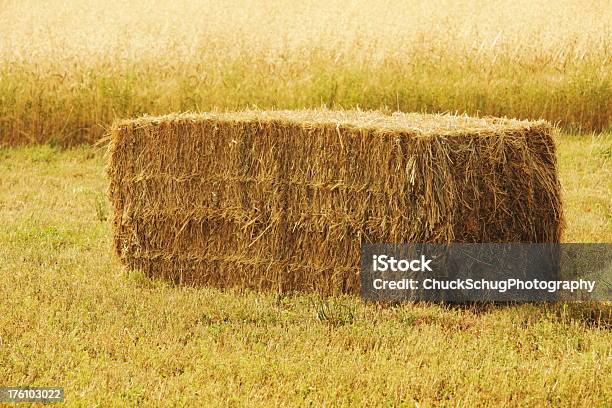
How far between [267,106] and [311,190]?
6013mm

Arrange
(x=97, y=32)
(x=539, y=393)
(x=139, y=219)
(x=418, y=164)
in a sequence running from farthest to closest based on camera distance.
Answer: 1. (x=97, y=32)
2. (x=139, y=219)
3. (x=418, y=164)
4. (x=539, y=393)

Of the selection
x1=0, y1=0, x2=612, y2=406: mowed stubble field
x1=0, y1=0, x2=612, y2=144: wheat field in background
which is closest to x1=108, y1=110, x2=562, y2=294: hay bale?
x1=0, y1=0, x2=612, y2=406: mowed stubble field

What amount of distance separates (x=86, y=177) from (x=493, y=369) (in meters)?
6.95

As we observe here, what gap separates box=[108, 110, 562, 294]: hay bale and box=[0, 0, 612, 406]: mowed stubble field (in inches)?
10.9

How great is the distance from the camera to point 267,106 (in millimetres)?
12102

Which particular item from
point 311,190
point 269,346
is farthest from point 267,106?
point 269,346

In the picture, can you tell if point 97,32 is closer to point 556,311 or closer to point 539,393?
point 556,311

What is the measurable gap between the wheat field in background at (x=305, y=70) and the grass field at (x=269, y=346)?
4801 mm

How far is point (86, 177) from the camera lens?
1071 cm

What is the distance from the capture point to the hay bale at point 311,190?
A: 19.3 ft

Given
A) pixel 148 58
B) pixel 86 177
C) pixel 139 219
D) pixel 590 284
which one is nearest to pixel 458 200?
pixel 590 284

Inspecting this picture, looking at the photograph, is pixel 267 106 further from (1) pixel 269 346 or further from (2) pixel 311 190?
(1) pixel 269 346

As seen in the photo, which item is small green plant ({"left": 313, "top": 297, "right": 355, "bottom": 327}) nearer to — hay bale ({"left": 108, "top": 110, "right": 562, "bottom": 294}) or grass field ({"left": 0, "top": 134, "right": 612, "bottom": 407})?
grass field ({"left": 0, "top": 134, "right": 612, "bottom": 407})

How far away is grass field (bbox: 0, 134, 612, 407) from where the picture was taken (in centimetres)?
460
